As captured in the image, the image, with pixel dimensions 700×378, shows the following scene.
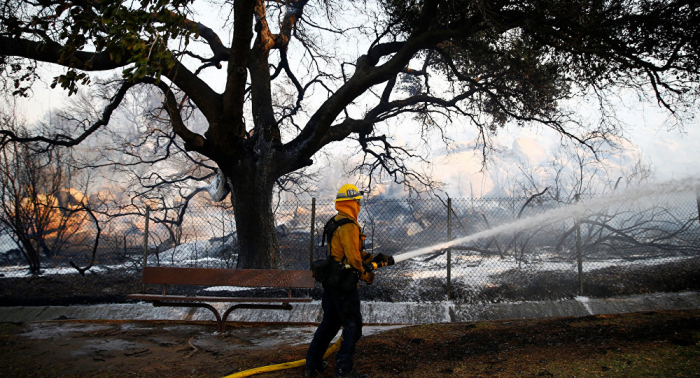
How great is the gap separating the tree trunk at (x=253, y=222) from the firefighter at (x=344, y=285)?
4522 millimetres

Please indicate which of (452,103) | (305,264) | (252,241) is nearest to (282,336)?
(252,241)

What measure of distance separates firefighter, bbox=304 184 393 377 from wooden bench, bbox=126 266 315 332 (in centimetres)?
177

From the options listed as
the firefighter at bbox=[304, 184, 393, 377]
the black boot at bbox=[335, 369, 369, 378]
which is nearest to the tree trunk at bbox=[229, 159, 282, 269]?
the firefighter at bbox=[304, 184, 393, 377]

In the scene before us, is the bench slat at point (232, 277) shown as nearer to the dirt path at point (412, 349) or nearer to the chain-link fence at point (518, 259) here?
the dirt path at point (412, 349)

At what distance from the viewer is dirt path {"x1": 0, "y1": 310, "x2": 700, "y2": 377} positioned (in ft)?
12.9

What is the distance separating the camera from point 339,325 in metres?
4.08

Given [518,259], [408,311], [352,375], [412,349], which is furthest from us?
[518,259]

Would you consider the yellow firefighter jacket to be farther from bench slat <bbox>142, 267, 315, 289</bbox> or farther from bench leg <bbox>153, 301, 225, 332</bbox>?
bench leg <bbox>153, 301, 225, 332</bbox>

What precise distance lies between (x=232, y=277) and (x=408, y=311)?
291 centimetres

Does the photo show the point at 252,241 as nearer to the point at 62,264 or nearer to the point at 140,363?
the point at 140,363

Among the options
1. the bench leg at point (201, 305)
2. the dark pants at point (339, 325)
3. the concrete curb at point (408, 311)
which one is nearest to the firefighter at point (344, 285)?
the dark pants at point (339, 325)

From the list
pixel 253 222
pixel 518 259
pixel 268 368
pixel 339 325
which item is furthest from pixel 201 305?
pixel 518 259

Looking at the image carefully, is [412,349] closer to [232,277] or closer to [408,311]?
[408,311]

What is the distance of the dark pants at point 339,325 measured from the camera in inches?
150
